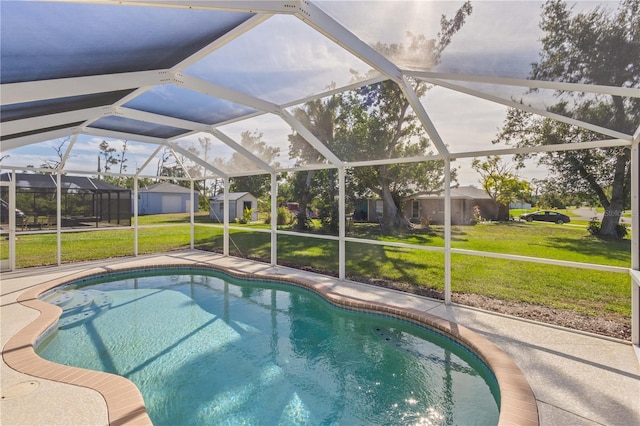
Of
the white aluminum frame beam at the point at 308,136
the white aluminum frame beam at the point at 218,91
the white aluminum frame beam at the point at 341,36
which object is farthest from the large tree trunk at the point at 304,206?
the white aluminum frame beam at the point at 341,36

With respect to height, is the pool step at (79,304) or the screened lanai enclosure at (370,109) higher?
the screened lanai enclosure at (370,109)

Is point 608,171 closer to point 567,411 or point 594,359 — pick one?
point 594,359

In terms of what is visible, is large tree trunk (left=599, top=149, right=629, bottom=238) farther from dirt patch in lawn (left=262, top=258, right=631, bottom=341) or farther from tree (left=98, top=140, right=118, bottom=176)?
tree (left=98, top=140, right=118, bottom=176)

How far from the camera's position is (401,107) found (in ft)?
24.3

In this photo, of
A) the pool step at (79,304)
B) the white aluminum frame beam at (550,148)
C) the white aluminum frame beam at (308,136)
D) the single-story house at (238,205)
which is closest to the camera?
the white aluminum frame beam at (550,148)

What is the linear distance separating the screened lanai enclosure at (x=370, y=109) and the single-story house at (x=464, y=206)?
25cm

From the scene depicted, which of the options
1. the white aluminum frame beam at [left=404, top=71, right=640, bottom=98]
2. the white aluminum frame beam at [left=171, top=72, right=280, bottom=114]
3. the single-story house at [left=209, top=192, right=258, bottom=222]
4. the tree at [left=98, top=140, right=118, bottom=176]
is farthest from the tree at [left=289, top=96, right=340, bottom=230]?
the single-story house at [left=209, top=192, right=258, bottom=222]

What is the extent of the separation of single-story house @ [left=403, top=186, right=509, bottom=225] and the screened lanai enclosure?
25 cm

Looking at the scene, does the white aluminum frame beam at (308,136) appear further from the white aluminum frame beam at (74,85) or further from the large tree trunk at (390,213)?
the large tree trunk at (390,213)

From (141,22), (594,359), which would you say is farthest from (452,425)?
(141,22)

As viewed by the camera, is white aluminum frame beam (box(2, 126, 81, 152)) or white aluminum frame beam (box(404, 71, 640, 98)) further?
white aluminum frame beam (box(2, 126, 81, 152))

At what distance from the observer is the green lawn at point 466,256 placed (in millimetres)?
8000

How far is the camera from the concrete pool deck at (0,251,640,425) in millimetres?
3148

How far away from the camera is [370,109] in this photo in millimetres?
7418
